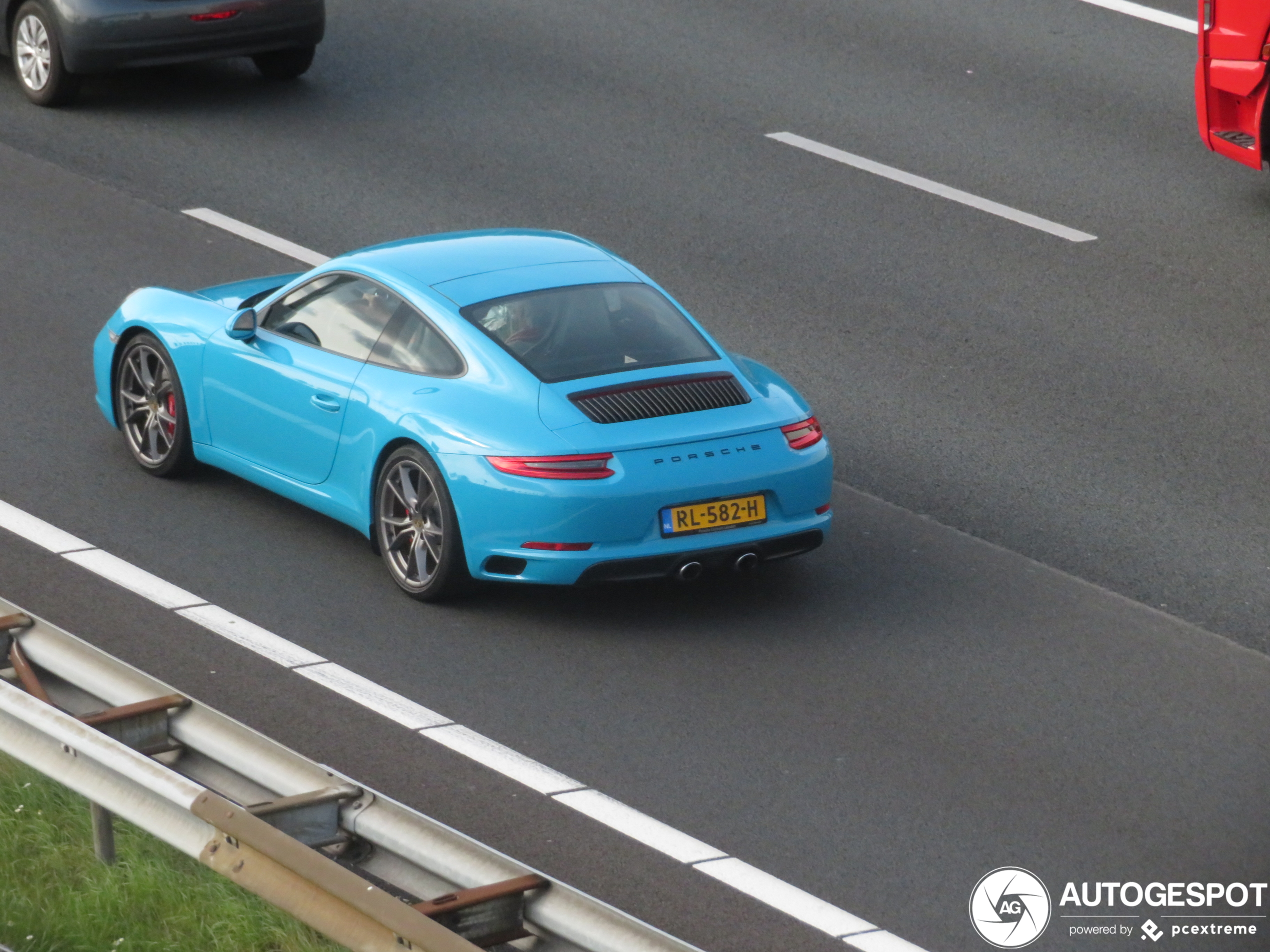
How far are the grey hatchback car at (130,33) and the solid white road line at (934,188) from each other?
4072mm

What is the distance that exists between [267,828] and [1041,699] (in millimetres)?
3669

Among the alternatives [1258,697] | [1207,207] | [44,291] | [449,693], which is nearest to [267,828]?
[449,693]

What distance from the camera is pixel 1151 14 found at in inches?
701

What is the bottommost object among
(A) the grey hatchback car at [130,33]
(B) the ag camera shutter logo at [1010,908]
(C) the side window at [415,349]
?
(B) the ag camera shutter logo at [1010,908]

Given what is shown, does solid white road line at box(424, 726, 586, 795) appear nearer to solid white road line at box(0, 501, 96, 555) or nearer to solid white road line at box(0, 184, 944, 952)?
solid white road line at box(0, 184, 944, 952)

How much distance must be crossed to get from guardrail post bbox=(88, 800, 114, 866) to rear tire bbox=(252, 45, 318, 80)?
36.2ft

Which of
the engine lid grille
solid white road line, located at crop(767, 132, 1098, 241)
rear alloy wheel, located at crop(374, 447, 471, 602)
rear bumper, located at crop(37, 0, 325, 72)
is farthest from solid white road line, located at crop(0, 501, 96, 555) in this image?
solid white road line, located at crop(767, 132, 1098, 241)

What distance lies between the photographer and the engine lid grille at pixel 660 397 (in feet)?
26.1

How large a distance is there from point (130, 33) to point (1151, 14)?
29.9 feet

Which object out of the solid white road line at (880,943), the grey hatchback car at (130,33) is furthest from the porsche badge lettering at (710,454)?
the grey hatchback car at (130,33)

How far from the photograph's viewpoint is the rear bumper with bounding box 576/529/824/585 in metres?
7.89

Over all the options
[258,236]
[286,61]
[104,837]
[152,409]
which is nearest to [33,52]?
[286,61]

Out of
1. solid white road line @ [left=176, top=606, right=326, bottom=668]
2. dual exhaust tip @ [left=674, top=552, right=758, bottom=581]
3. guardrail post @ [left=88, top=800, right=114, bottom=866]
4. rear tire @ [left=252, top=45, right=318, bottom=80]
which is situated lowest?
solid white road line @ [left=176, top=606, right=326, bottom=668]

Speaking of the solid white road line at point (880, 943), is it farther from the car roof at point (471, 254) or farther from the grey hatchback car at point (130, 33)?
the grey hatchback car at point (130, 33)
